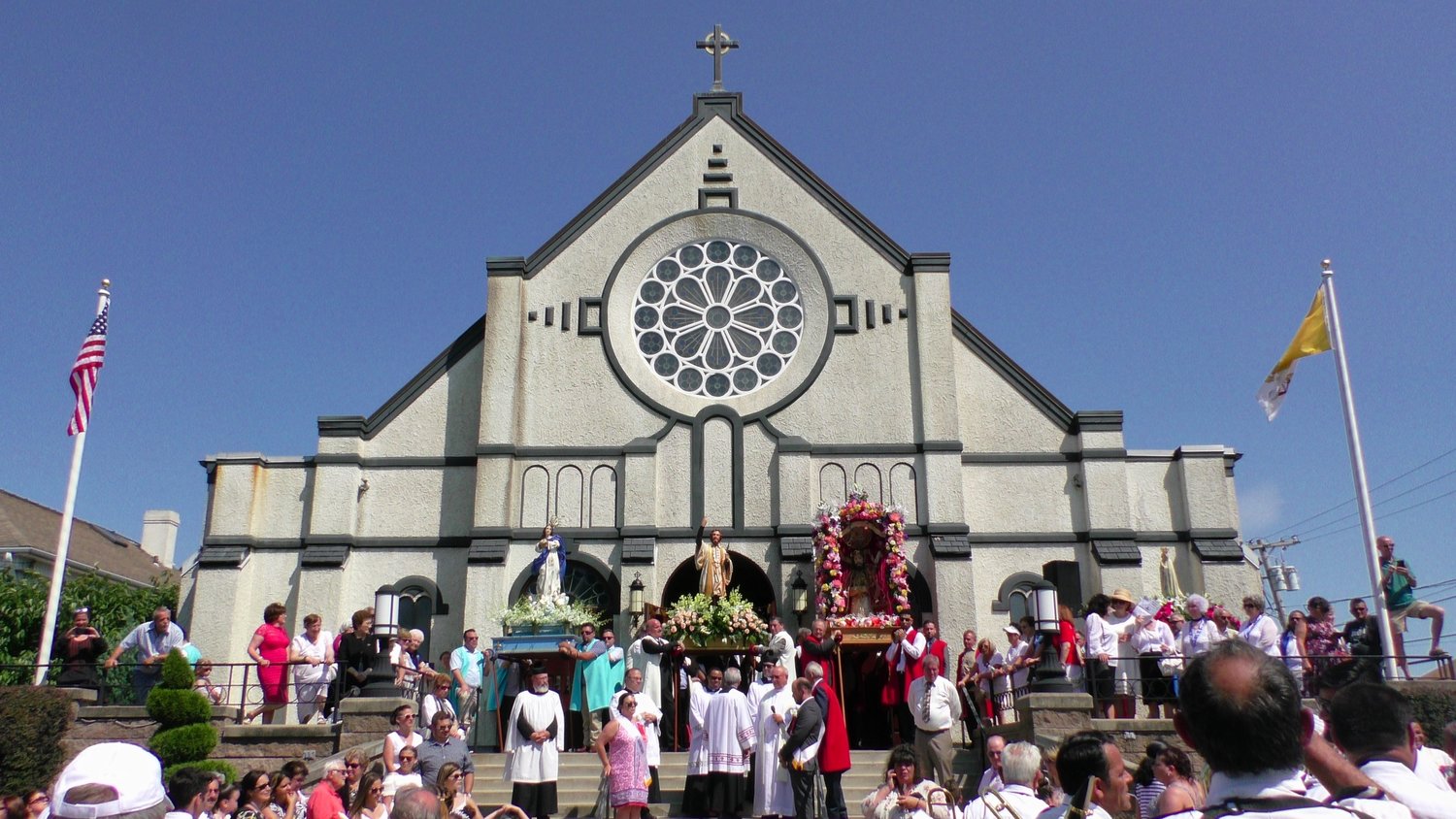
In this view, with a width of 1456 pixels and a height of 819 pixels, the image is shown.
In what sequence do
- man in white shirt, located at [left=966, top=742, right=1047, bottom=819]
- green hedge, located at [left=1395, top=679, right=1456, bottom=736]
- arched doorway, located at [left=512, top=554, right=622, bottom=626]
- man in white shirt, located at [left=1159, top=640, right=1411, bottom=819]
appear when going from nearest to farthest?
1. man in white shirt, located at [left=1159, top=640, right=1411, bottom=819]
2. man in white shirt, located at [left=966, top=742, right=1047, bottom=819]
3. green hedge, located at [left=1395, top=679, right=1456, bottom=736]
4. arched doorway, located at [left=512, top=554, right=622, bottom=626]

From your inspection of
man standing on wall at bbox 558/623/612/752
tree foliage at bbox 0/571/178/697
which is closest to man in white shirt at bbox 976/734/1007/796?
man standing on wall at bbox 558/623/612/752

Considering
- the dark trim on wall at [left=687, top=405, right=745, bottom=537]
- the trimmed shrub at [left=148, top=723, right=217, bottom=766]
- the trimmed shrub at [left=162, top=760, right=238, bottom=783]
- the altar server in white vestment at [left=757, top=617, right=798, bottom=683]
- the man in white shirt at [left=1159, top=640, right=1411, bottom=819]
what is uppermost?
the dark trim on wall at [left=687, top=405, right=745, bottom=537]

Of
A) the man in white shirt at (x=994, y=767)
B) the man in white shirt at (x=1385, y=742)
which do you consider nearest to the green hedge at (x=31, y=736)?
the man in white shirt at (x=994, y=767)

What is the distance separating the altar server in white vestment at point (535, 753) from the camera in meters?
11.7

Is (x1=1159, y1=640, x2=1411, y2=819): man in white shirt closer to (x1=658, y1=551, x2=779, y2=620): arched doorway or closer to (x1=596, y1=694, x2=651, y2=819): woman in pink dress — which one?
(x1=596, y1=694, x2=651, y2=819): woman in pink dress

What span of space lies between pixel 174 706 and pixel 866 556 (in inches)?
443

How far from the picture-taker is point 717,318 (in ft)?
73.8

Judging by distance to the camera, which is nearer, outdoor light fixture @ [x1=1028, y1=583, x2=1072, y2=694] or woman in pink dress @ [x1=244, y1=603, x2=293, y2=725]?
outdoor light fixture @ [x1=1028, y1=583, x2=1072, y2=694]

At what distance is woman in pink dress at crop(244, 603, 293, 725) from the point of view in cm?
1480

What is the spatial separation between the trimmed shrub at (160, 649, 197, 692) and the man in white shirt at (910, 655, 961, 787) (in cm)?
829

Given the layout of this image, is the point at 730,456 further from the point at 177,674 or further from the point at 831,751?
the point at 177,674

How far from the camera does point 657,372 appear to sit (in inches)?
871

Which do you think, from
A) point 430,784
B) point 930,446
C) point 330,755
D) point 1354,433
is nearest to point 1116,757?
point 430,784

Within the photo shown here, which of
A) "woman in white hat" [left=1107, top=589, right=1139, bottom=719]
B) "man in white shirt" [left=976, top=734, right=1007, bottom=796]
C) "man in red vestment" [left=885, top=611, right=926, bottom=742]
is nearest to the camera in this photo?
"man in white shirt" [left=976, top=734, right=1007, bottom=796]
